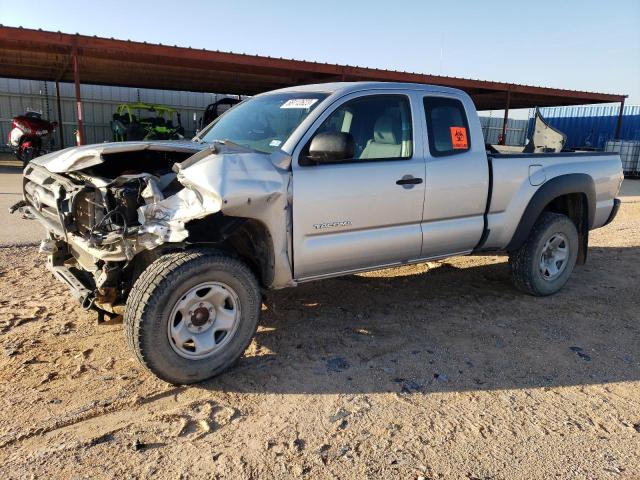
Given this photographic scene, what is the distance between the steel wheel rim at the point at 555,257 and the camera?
511 cm

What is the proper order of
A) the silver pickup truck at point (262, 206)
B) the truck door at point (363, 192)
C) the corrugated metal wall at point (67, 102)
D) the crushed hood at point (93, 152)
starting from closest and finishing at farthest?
the silver pickup truck at point (262, 206) < the crushed hood at point (93, 152) < the truck door at point (363, 192) < the corrugated metal wall at point (67, 102)

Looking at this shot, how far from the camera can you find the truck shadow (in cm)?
336

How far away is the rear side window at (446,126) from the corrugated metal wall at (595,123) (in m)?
20.5

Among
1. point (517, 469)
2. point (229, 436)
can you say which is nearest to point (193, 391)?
point (229, 436)

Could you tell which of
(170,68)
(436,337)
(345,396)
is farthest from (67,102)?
(345,396)

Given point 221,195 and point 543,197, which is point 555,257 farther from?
point 221,195

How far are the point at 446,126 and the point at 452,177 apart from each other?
48 cm

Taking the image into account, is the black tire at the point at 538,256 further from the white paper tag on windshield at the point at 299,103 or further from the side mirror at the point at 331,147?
the white paper tag on windshield at the point at 299,103

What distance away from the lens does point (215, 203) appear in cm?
299

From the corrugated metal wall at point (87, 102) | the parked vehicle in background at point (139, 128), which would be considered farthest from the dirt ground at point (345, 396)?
the corrugated metal wall at point (87, 102)

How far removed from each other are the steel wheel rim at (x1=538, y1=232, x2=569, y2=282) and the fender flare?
415 millimetres

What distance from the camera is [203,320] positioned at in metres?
3.20

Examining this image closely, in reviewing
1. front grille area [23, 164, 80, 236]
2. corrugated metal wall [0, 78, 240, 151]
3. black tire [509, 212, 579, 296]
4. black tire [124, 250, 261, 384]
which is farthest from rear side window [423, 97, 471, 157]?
corrugated metal wall [0, 78, 240, 151]

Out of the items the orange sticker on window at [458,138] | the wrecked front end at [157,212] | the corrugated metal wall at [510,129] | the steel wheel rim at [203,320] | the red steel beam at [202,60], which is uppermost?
the red steel beam at [202,60]
